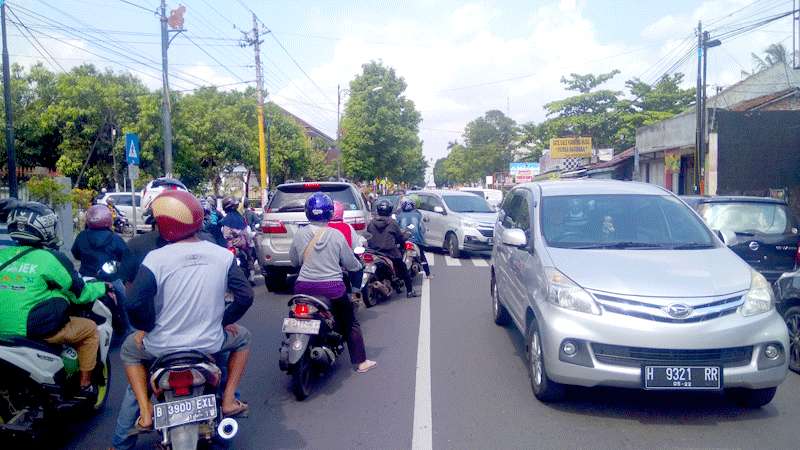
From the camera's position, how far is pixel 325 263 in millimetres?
6008

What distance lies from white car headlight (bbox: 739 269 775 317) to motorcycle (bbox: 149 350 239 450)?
3.82m

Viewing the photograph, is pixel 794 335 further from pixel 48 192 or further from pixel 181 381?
pixel 48 192

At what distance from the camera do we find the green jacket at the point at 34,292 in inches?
172

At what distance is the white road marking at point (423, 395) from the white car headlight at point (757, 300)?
2525 millimetres

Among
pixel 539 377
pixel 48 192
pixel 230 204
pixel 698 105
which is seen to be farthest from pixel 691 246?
pixel 698 105

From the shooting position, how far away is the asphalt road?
4.73 meters

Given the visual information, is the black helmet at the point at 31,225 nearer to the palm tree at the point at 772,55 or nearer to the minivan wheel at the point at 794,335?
the minivan wheel at the point at 794,335

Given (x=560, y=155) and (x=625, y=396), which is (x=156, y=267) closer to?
(x=625, y=396)

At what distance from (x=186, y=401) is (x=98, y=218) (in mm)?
3949

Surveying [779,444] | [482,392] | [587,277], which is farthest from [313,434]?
[779,444]

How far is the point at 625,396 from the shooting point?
18.6 feet

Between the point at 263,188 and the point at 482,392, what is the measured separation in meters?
23.2

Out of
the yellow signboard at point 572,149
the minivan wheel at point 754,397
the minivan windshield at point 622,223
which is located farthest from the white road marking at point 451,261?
the yellow signboard at point 572,149

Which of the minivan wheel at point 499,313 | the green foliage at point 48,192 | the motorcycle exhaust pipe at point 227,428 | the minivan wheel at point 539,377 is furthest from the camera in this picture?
the green foliage at point 48,192
